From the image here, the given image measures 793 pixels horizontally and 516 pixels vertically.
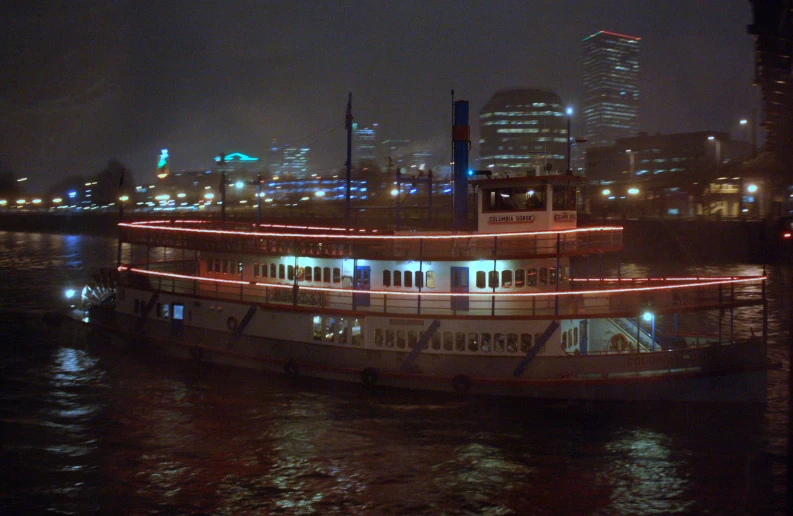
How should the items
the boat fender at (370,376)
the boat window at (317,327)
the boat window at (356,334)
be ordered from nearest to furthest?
the boat fender at (370,376) → the boat window at (356,334) → the boat window at (317,327)

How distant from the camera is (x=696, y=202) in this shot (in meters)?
96.0

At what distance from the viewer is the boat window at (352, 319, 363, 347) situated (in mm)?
22109

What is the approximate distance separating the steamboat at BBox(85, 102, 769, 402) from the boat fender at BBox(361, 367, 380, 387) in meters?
0.04

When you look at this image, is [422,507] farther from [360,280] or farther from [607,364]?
[360,280]

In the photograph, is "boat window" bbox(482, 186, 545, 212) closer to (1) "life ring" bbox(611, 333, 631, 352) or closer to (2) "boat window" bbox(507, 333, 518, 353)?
(2) "boat window" bbox(507, 333, 518, 353)

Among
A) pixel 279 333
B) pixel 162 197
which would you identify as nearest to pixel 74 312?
pixel 279 333

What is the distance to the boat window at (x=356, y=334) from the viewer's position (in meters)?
22.1

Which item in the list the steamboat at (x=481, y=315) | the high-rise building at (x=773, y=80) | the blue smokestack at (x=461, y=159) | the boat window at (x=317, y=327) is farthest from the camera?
the high-rise building at (x=773, y=80)

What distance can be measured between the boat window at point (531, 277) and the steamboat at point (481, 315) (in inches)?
1.8

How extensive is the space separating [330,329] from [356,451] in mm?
5560

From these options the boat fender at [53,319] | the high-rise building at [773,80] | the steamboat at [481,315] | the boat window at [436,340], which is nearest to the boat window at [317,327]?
the steamboat at [481,315]

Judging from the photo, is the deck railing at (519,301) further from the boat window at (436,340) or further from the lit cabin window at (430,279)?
the boat window at (436,340)

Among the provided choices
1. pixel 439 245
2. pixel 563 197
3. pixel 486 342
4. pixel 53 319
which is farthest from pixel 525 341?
pixel 53 319

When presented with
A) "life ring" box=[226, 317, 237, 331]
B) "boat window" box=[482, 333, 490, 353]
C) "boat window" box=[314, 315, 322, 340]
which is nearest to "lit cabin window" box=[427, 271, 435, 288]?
"boat window" box=[482, 333, 490, 353]
